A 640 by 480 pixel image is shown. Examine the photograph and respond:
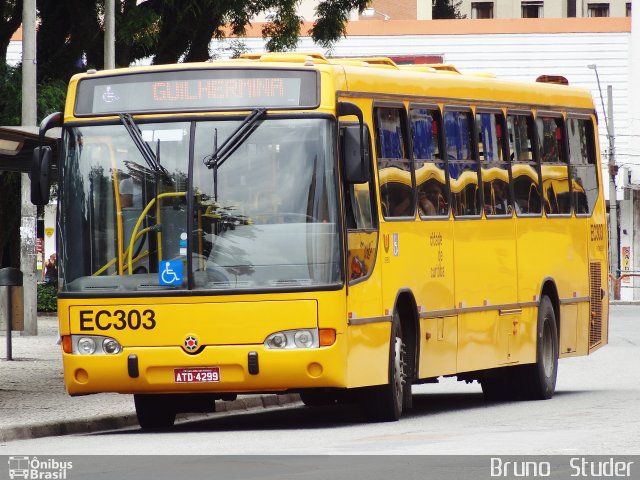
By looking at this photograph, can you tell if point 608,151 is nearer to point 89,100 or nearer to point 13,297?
point 13,297

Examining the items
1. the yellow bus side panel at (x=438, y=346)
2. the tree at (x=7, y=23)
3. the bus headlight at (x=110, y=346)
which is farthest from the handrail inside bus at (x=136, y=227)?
the tree at (x=7, y=23)

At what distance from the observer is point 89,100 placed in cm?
1535

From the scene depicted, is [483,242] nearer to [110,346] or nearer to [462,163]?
[462,163]

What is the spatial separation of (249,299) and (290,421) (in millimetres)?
2341

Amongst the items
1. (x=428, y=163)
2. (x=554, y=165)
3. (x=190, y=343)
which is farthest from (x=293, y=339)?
(x=554, y=165)

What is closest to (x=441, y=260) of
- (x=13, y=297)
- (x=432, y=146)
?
(x=432, y=146)

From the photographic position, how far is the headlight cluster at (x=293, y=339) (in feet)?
47.3

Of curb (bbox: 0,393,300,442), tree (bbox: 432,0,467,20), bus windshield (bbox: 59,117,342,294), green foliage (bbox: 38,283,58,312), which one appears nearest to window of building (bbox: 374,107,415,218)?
bus windshield (bbox: 59,117,342,294)

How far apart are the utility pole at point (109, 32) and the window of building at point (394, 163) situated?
1275cm

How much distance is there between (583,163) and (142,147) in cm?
755

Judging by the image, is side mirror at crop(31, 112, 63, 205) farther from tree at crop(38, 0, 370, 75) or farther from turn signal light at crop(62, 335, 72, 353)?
tree at crop(38, 0, 370, 75)

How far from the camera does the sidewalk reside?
1536 centimetres

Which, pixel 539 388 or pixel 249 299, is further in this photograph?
pixel 539 388

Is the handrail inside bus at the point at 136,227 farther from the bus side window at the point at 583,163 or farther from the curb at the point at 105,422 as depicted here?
the bus side window at the point at 583,163
